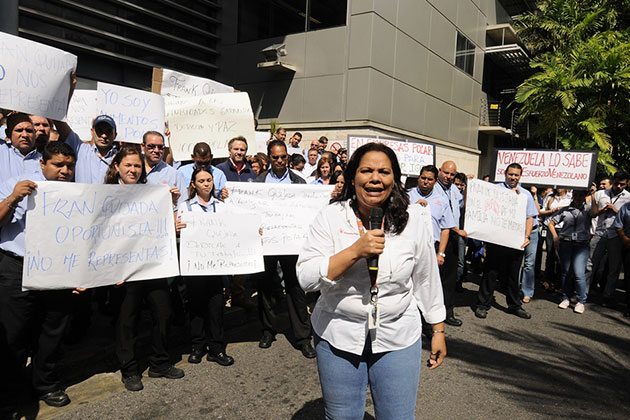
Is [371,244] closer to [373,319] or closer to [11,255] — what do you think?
[373,319]

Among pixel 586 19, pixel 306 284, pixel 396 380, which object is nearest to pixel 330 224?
pixel 306 284

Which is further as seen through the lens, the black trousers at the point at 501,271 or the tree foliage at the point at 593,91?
the tree foliage at the point at 593,91

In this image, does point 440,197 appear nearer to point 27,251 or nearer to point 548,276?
point 548,276

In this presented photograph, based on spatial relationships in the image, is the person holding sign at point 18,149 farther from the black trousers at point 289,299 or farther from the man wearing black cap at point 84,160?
the black trousers at point 289,299

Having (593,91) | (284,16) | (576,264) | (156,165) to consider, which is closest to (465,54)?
(593,91)

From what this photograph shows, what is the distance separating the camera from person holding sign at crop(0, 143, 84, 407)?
128 inches

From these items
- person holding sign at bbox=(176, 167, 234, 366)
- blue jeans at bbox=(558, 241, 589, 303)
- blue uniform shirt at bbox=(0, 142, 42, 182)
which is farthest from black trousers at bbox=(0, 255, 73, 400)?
blue jeans at bbox=(558, 241, 589, 303)

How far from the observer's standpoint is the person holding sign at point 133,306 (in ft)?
12.5

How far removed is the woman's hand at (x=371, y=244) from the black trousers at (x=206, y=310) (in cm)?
276

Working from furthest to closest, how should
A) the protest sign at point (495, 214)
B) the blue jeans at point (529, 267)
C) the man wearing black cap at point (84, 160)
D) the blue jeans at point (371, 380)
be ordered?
the blue jeans at point (529, 267) → the protest sign at point (495, 214) → the man wearing black cap at point (84, 160) → the blue jeans at point (371, 380)

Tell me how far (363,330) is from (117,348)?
263 centimetres

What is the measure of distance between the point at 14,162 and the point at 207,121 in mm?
3148

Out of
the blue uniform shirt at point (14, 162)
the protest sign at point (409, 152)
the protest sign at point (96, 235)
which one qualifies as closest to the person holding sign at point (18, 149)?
the blue uniform shirt at point (14, 162)

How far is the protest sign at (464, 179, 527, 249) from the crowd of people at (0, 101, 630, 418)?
153 millimetres
